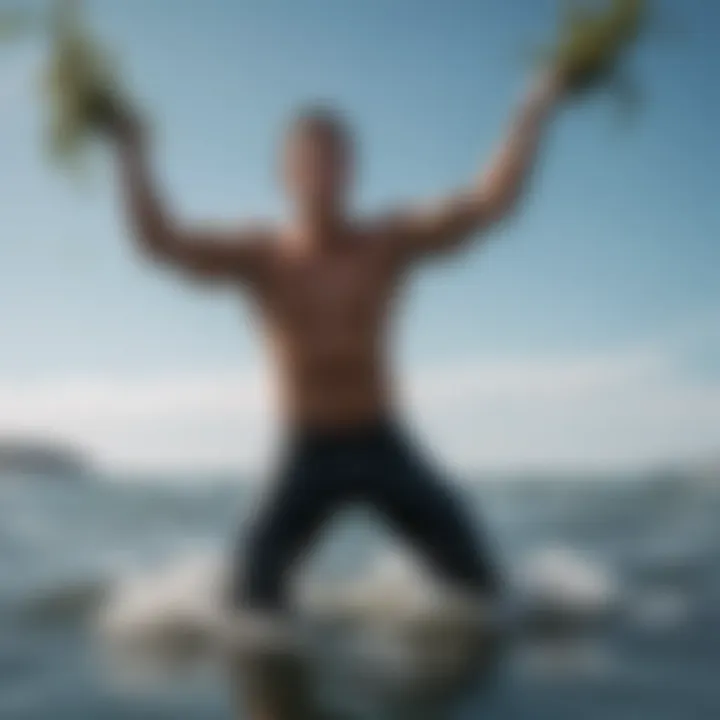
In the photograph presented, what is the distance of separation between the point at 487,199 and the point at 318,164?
0.53ft

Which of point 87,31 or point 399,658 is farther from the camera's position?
point 87,31

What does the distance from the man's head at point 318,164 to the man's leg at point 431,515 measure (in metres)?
0.24

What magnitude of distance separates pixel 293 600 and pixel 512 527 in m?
0.27

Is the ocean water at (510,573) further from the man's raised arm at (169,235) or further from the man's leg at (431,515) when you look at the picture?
the man's raised arm at (169,235)

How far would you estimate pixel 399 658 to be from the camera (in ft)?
2.89

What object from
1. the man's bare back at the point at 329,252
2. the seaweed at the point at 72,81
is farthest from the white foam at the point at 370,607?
the seaweed at the point at 72,81

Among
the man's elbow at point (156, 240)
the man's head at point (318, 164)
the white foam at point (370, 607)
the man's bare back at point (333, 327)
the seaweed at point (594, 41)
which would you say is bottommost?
the white foam at point (370, 607)

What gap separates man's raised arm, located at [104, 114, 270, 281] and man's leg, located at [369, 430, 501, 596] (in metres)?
0.23

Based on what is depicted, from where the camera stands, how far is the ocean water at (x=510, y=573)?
2.68 ft

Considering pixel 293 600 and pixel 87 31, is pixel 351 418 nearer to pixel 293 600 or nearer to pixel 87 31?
pixel 293 600

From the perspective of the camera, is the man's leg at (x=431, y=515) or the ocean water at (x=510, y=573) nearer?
the ocean water at (x=510, y=573)

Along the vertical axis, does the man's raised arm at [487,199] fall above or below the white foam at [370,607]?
above

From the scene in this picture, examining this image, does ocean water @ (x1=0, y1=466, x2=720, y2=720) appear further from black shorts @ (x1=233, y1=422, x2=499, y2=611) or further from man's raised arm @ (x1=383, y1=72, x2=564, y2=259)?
man's raised arm @ (x1=383, y1=72, x2=564, y2=259)

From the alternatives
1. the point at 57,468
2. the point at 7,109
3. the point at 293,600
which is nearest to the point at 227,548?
the point at 293,600
